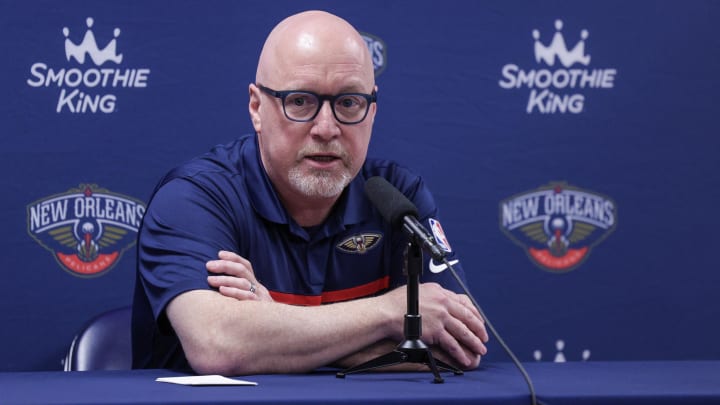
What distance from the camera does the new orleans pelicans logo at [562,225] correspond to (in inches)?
119

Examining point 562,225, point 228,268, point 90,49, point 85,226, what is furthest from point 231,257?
point 562,225

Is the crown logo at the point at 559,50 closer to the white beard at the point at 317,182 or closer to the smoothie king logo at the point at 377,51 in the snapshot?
the smoothie king logo at the point at 377,51

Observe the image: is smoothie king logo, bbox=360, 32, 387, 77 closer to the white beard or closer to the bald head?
the bald head

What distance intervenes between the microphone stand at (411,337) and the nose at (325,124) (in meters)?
0.53

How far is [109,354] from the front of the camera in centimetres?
241

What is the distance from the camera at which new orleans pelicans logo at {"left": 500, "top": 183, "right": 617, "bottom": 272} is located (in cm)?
302

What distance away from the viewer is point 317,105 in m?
2.12

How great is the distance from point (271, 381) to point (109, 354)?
96 centimetres

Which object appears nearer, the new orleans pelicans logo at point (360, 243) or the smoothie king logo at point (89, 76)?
the new orleans pelicans logo at point (360, 243)

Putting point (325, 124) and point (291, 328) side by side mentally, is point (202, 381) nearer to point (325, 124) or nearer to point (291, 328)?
point (291, 328)

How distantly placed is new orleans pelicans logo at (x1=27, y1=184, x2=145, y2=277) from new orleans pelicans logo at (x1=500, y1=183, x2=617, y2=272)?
4.09 feet

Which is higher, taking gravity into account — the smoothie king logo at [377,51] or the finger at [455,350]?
the smoothie king logo at [377,51]

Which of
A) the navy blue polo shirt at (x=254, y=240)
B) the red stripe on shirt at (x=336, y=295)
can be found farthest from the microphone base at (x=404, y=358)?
the red stripe on shirt at (x=336, y=295)

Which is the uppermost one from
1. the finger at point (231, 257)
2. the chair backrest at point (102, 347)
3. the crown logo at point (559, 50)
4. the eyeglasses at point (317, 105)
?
the crown logo at point (559, 50)
